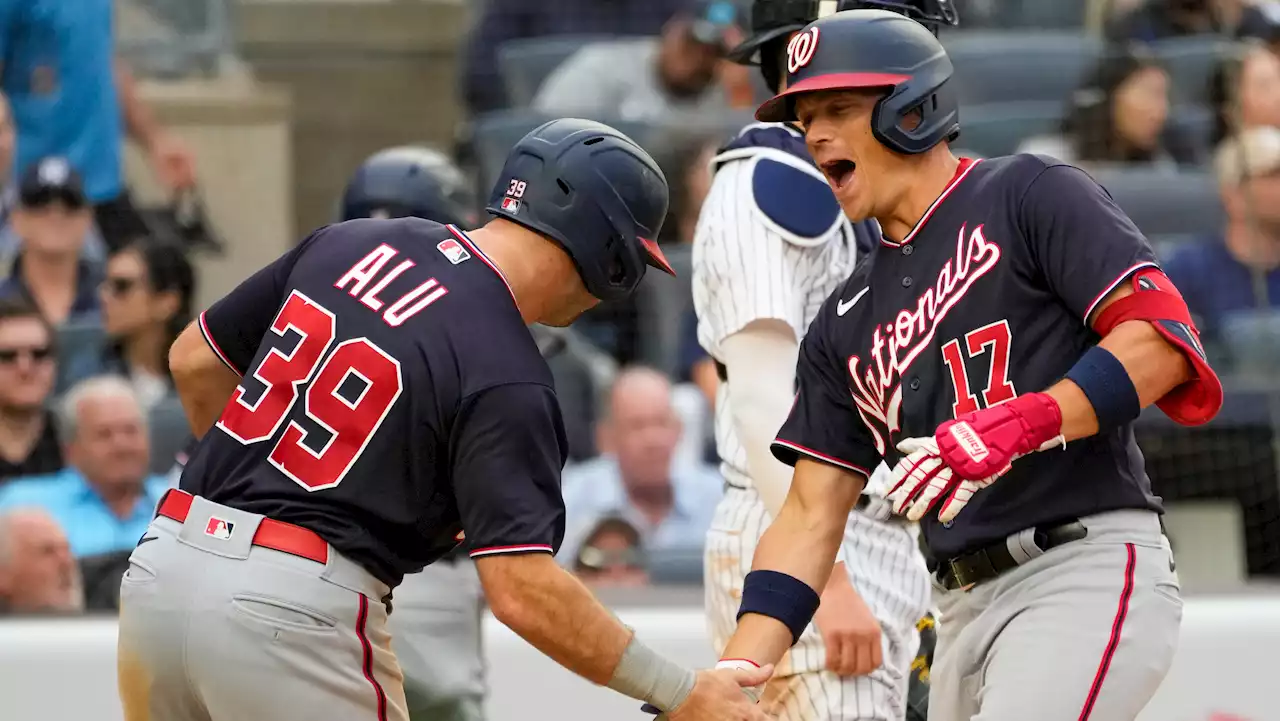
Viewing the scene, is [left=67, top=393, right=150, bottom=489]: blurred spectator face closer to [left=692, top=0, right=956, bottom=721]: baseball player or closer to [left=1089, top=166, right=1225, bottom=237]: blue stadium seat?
[left=692, top=0, right=956, bottom=721]: baseball player

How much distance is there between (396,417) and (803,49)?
0.93 m

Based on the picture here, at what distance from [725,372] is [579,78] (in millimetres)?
3982

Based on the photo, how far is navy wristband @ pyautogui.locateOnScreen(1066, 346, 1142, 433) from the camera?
2797 mm

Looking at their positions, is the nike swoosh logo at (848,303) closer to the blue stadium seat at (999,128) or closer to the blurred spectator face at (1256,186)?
the blurred spectator face at (1256,186)

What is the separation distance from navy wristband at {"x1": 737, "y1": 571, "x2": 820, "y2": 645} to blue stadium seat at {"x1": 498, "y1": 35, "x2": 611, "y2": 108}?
479cm

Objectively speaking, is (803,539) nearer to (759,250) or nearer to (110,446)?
(759,250)

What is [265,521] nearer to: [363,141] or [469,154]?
[469,154]

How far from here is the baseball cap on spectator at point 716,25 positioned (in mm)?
7430

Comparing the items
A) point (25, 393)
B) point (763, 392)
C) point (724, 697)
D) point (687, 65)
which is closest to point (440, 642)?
point (763, 392)

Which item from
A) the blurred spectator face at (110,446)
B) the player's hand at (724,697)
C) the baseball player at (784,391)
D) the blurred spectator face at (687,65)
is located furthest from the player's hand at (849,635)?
the blurred spectator face at (687,65)

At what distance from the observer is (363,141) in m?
8.15

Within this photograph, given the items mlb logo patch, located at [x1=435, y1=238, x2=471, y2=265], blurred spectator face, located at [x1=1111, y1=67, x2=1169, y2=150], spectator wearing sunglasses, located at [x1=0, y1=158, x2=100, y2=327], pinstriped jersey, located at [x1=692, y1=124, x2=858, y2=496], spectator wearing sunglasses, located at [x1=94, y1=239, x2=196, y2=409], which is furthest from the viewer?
blurred spectator face, located at [x1=1111, y1=67, x2=1169, y2=150]

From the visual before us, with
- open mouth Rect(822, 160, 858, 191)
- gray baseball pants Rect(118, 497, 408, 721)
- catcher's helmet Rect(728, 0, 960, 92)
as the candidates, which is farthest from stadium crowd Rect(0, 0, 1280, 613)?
gray baseball pants Rect(118, 497, 408, 721)

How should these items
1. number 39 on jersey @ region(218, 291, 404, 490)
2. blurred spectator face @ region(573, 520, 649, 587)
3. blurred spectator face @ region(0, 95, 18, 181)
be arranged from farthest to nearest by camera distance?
blurred spectator face @ region(0, 95, 18, 181), blurred spectator face @ region(573, 520, 649, 587), number 39 on jersey @ region(218, 291, 404, 490)
